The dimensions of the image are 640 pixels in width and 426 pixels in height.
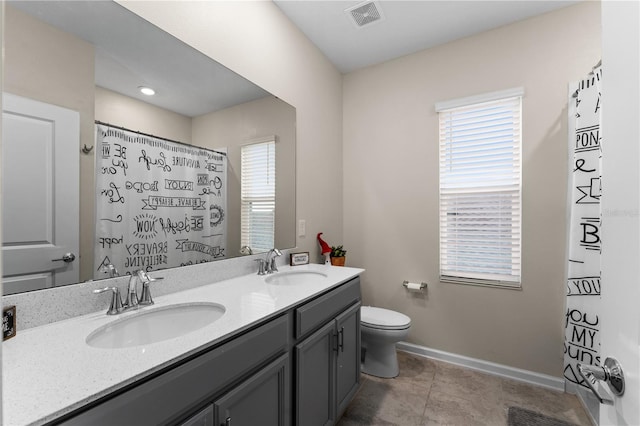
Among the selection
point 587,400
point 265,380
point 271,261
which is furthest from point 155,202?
point 587,400

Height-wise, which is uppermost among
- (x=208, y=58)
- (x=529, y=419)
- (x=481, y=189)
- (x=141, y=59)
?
(x=208, y=58)

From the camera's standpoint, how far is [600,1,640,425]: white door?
556 mm

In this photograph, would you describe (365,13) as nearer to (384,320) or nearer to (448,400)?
(384,320)

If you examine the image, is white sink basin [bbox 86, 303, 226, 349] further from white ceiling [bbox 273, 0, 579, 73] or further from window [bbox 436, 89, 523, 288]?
white ceiling [bbox 273, 0, 579, 73]

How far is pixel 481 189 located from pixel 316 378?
184 cm

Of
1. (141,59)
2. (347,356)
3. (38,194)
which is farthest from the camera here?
(347,356)

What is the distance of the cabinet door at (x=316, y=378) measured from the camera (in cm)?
133

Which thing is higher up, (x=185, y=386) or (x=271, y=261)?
(x=271, y=261)

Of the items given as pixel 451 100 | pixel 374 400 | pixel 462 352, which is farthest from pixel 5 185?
pixel 462 352

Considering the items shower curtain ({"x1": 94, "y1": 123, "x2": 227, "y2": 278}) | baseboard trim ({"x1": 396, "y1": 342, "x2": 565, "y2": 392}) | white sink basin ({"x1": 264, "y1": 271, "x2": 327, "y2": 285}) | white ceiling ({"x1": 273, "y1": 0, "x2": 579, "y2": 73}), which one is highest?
white ceiling ({"x1": 273, "y1": 0, "x2": 579, "y2": 73})

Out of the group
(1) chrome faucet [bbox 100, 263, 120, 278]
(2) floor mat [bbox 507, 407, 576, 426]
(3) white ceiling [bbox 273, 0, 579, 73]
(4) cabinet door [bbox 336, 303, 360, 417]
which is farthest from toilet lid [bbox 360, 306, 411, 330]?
(3) white ceiling [bbox 273, 0, 579, 73]

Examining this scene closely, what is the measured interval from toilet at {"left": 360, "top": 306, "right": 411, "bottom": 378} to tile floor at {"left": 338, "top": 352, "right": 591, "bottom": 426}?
7 cm

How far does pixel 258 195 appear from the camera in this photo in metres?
1.92

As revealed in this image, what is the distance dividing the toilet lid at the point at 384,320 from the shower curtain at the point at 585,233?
1.03 m
